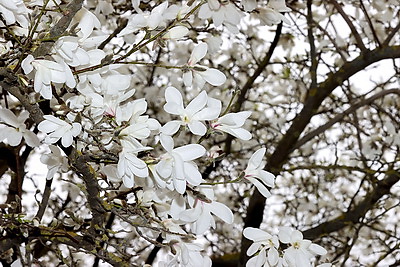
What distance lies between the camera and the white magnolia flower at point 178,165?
70 centimetres

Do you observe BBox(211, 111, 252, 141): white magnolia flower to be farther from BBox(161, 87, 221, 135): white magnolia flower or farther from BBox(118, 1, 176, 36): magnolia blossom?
BBox(118, 1, 176, 36): magnolia blossom

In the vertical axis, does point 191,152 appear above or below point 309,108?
below

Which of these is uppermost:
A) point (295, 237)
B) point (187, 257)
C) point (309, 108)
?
point (309, 108)

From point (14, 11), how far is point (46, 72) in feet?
0.26

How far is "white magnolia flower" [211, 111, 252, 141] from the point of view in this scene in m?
0.73

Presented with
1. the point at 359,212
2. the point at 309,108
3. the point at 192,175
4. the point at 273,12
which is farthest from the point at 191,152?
the point at 359,212

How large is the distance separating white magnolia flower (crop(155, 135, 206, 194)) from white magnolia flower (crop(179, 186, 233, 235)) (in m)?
0.07

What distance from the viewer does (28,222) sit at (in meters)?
0.91

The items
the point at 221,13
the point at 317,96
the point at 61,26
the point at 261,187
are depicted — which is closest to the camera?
the point at 61,26

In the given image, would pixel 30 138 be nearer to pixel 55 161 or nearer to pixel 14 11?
pixel 55 161

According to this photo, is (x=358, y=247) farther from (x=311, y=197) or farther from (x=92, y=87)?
(x=92, y=87)

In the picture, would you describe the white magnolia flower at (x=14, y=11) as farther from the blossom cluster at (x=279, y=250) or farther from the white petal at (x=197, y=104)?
the blossom cluster at (x=279, y=250)

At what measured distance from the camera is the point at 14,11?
70cm

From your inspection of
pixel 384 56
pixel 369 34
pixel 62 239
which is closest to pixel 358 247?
pixel 369 34
